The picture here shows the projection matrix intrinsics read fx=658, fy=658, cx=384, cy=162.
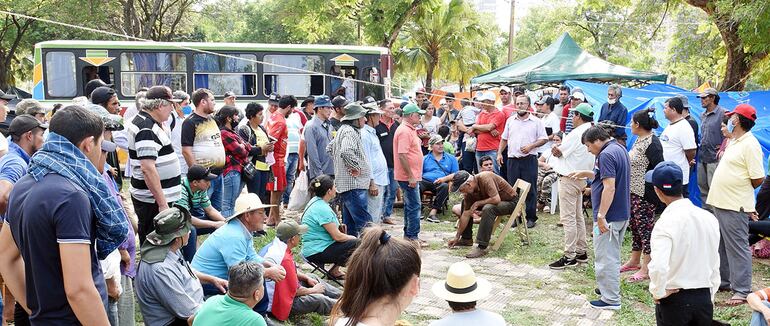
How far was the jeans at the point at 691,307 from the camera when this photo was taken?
13.4ft

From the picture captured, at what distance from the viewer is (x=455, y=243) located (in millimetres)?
8273

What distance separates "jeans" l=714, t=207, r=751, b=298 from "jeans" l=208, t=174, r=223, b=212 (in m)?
4.81

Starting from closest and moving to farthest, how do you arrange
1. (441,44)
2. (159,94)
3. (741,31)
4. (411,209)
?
(159,94)
(411,209)
(741,31)
(441,44)

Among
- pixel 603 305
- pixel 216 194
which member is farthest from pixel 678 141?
pixel 216 194

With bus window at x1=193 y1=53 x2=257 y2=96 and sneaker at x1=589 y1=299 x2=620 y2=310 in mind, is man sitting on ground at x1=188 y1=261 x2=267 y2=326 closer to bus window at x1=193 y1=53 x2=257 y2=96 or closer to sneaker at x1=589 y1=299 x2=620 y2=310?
sneaker at x1=589 y1=299 x2=620 y2=310

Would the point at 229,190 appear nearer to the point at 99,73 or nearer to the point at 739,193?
the point at 739,193

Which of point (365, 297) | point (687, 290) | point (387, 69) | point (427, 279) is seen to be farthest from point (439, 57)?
point (365, 297)

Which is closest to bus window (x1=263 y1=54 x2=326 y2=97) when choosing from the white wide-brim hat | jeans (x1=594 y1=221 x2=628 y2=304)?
jeans (x1=594 y1=221 x2=628 y2=304)

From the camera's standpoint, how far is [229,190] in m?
7.03

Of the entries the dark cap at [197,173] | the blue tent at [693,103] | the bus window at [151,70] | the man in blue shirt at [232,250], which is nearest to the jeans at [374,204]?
the dark cap at [197,173]

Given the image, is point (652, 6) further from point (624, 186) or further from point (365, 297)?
point (365, 297)

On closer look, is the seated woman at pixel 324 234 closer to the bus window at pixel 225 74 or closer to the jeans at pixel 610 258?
the jeans at pixel 610 258

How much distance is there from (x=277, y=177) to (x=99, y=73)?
804 cm

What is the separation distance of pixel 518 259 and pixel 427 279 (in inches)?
55.3
